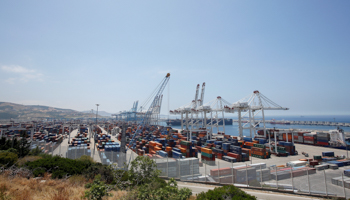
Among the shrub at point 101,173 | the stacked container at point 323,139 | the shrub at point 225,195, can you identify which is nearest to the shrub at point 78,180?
the shrub at point 101,173

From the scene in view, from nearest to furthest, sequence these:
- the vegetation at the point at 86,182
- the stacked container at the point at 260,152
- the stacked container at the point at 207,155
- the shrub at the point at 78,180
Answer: the vegetation at the point at 86,182, the shrub at the point at 78,180, the stacked container at the point at 207,155, the stacked container at the point at 260,152

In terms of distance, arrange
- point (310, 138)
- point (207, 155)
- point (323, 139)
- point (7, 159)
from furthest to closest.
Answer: point (310, 138) → point (323, 139) → point (207, 155) → point (7, 159)

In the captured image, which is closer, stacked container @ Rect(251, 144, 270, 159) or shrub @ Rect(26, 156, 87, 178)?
shrub @ Rect(26, 156, 87, 178)

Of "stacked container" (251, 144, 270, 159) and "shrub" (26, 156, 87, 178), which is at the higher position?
"shrub" (26, 156, 87, 178)

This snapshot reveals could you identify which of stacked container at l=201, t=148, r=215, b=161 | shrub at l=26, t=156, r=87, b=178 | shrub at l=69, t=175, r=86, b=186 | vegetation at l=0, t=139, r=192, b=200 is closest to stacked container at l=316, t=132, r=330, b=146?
stacked container at l=201, t=148, r=215, b=161

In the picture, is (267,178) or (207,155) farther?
(207,155)

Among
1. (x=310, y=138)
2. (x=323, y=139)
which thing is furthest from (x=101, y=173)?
(x=323, y=139)

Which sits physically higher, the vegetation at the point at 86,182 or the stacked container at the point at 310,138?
the vegetation at the point at 86,182

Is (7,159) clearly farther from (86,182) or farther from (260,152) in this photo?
(260,152)

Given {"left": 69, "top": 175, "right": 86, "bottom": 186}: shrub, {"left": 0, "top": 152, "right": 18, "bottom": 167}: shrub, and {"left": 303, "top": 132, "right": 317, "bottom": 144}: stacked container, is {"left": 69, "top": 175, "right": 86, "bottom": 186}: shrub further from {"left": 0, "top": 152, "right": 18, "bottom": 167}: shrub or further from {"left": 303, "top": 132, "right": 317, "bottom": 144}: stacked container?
{"left": 303, "top": 132, "right": 317, "bottom": 144}: stacked container

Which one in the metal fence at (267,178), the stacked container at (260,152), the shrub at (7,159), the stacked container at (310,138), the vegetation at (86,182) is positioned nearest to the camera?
the vegetation at (86,182)

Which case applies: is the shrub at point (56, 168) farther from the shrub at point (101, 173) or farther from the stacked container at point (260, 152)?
the stacked container at point (260, 152)

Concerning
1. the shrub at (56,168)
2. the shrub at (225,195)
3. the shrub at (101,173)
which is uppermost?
the shrub at (225,195)

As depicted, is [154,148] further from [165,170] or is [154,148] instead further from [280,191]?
[280,191]
